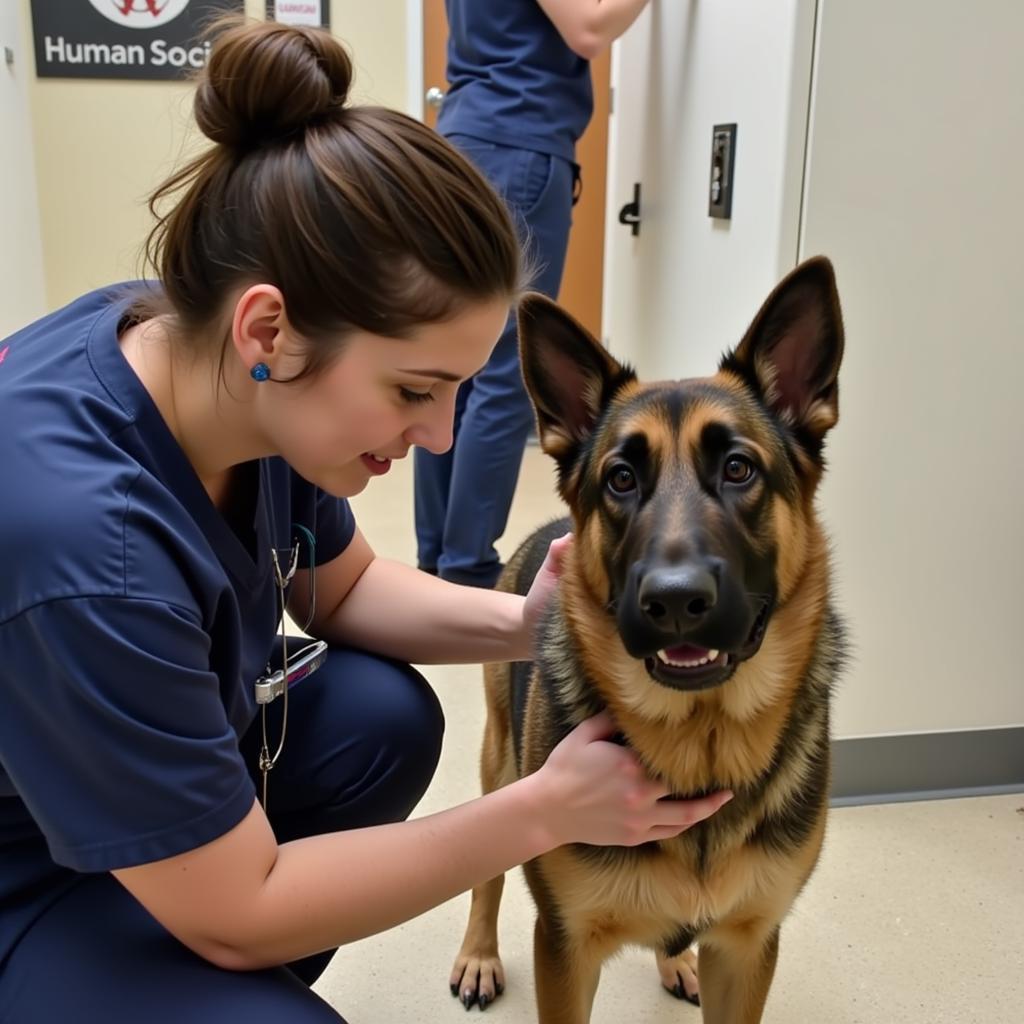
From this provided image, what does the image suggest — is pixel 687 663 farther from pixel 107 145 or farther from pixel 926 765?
pixel 107 145

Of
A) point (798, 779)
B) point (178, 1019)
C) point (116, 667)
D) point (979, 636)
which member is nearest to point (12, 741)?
point (116, 667)

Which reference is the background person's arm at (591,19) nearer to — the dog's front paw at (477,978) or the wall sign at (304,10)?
the dog's front paw at (477,978)

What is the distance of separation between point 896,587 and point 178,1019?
157 centimetres

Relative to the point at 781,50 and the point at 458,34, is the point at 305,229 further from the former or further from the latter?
the point at 458,34

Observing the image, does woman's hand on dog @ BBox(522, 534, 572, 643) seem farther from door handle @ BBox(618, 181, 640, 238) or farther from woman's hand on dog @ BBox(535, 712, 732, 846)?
door handle @ BBox(618, 181, 640, 238)

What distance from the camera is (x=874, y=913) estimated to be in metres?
1.84

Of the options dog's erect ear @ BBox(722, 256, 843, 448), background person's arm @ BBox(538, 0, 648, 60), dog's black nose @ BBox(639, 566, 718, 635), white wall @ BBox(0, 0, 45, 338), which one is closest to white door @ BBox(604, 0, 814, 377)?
background person's arm @ BBox(538, 0, 648, 60)

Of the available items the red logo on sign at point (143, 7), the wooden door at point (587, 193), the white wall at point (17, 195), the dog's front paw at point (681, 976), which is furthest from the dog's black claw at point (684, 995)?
the red logo on sign at point (143, 7)

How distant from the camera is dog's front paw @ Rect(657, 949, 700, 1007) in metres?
1.66

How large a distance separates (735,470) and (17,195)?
451 centimetres

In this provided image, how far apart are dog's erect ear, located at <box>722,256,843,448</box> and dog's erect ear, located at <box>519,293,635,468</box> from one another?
0.54ft

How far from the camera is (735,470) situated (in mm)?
1180

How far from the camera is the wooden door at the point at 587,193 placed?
508 centimetres

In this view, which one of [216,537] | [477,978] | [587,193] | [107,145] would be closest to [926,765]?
[477,978]
